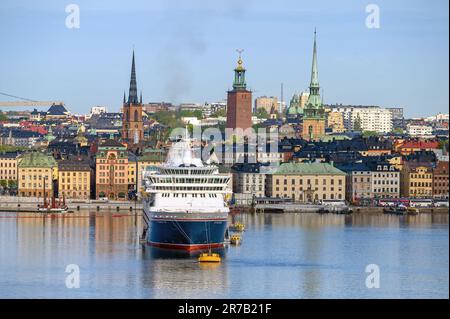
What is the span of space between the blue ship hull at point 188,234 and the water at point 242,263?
0.96 feet

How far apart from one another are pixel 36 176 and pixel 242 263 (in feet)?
75.8

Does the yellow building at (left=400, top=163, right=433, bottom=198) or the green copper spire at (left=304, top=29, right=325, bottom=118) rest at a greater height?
the green copper spire at (left=304, top=29, right=325, bottom=118)

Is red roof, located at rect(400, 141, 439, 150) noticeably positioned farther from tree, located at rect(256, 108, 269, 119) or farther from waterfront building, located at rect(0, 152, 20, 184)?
tree, located at rect(256, 108, 269, 119)

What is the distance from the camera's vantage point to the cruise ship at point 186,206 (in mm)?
26797

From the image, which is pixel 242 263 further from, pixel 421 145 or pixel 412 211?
pixel 421 145

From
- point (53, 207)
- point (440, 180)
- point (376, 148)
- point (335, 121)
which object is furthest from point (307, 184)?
point (335, 121)

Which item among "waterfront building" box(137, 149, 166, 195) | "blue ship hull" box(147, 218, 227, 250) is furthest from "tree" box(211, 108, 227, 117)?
"blue ship hull" box(147, 218, 227, 250)

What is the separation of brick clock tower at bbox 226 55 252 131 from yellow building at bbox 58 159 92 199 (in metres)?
10.9

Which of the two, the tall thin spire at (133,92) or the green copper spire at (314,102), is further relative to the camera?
Answer: the green copper spire at (314,102)

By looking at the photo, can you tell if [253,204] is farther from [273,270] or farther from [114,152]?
[273,270]

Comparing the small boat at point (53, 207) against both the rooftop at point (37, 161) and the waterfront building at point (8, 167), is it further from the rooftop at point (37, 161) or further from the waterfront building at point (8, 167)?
the waterfront building at point (8, 167)

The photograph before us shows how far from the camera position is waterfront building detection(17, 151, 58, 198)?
46.4 m

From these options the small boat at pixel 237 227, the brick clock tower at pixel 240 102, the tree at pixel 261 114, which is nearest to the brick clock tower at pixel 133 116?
the brick clock tower at pixel 240 102

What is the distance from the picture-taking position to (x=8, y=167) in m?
49.6
